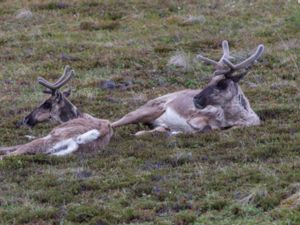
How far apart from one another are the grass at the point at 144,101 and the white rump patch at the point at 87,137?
0.21 meters

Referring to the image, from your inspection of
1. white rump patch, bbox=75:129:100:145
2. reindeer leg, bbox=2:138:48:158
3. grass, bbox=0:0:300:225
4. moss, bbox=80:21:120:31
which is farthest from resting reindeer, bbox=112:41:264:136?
moss, bbox=80:21:120:31

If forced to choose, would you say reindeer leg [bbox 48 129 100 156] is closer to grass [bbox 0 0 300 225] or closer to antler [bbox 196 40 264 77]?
grass [bbox 0 0 300 225]

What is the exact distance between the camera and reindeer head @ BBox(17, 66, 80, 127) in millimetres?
12102

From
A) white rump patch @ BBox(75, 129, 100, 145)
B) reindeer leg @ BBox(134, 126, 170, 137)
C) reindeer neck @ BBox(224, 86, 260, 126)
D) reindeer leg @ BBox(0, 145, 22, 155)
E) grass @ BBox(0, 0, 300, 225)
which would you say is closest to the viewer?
grass @ BBox(0, 0, 300, 225)

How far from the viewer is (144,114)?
12.2 metres

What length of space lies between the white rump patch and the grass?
0.21m

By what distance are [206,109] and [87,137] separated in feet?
7.74

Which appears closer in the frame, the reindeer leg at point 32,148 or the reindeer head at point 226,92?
the reindeer leg at point 32,148

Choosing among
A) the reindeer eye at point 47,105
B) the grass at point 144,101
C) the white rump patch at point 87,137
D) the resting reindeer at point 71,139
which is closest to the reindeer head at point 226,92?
the grass at point 144,101

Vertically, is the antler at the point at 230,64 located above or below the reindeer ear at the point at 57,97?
above

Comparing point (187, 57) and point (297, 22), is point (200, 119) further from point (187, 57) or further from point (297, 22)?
point (297, 22)

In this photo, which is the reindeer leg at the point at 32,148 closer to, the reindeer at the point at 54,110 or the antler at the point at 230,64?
the reindeer at the point at 54,110

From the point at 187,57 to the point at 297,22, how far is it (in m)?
3.29

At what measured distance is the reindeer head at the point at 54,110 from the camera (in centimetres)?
1210
